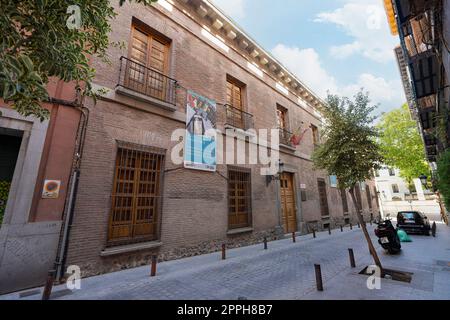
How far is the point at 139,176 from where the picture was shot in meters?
6.88

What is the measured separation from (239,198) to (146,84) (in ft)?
20.2

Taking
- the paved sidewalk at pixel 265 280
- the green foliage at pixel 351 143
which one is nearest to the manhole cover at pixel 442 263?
the paved sidewalk at pixel 265 280

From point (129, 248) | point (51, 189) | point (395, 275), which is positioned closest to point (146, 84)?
point (51, 189)

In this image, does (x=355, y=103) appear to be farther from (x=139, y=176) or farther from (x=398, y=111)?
(x=398, y=111)

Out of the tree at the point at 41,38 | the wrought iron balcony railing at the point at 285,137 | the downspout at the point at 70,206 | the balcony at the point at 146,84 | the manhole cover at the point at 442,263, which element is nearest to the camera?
the tree at the point at 41,38

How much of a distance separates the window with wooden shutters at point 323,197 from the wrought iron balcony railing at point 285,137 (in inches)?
181

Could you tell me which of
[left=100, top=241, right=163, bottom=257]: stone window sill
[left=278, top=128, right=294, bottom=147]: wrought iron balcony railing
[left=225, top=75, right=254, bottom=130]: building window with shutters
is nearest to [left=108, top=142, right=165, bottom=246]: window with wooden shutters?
[left=100, top=241, right=163, bottom=257]: stone window sill

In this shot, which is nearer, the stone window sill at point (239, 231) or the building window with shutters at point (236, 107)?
the stone window sill at point (239, 231)

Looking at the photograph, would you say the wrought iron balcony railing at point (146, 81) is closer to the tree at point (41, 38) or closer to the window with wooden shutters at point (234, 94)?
the window with wooden shutters at point (234, 94)

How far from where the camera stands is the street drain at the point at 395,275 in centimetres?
512

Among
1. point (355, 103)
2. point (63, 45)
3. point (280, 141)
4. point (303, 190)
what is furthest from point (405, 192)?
point (63, 45)

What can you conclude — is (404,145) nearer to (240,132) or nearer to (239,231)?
(240,132)

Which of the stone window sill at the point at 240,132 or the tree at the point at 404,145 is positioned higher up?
the tree at the point at 404,145
